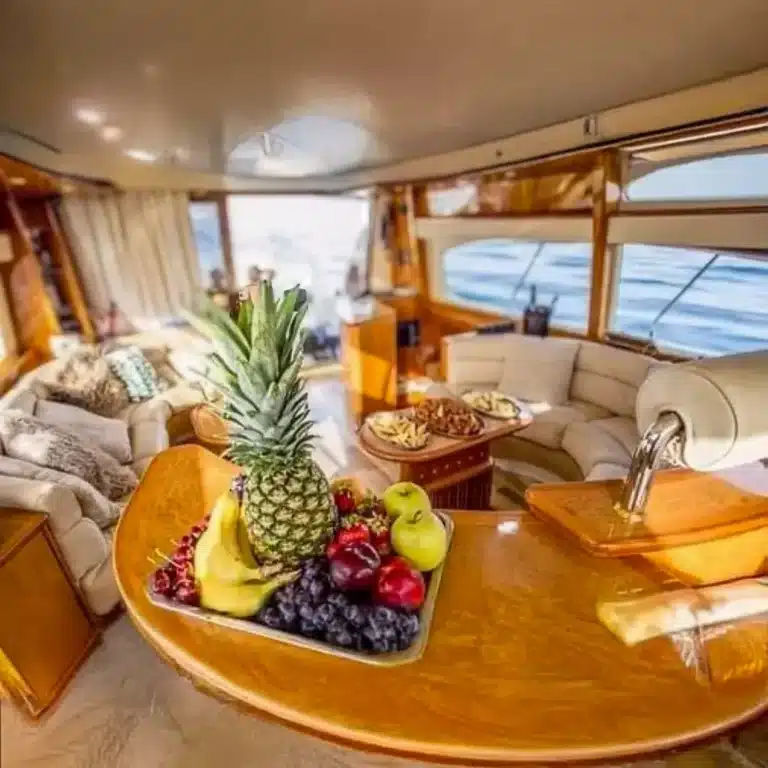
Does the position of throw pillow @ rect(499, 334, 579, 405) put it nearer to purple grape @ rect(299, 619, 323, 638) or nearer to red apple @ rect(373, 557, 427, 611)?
red apple @ rect(373, 557, 427, 611)

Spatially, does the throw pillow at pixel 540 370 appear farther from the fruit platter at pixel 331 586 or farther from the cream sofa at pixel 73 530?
the fruit platter at pixel 331 586

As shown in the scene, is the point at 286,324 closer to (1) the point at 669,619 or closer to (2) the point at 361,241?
(1) the point at 669,619

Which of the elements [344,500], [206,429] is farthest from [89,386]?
[344,500]

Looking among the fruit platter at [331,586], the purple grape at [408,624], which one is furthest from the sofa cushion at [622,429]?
the purple grape at [408,624]

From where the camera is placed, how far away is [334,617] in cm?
106

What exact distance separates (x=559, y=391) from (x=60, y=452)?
289cm

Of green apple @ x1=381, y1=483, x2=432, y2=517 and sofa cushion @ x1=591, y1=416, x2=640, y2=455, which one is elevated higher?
green apple @ x1=381, y1=483, x2=432, y2=517

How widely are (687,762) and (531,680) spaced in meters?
1.15

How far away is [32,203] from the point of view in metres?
4.36

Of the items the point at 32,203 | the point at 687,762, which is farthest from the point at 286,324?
the point at 32,203

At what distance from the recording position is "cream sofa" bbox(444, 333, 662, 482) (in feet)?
9.58

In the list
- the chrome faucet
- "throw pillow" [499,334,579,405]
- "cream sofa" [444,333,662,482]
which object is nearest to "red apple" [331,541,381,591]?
the chrome faucet

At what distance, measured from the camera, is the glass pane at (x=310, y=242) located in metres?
5.91

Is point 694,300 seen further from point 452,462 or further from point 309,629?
point 309,629
